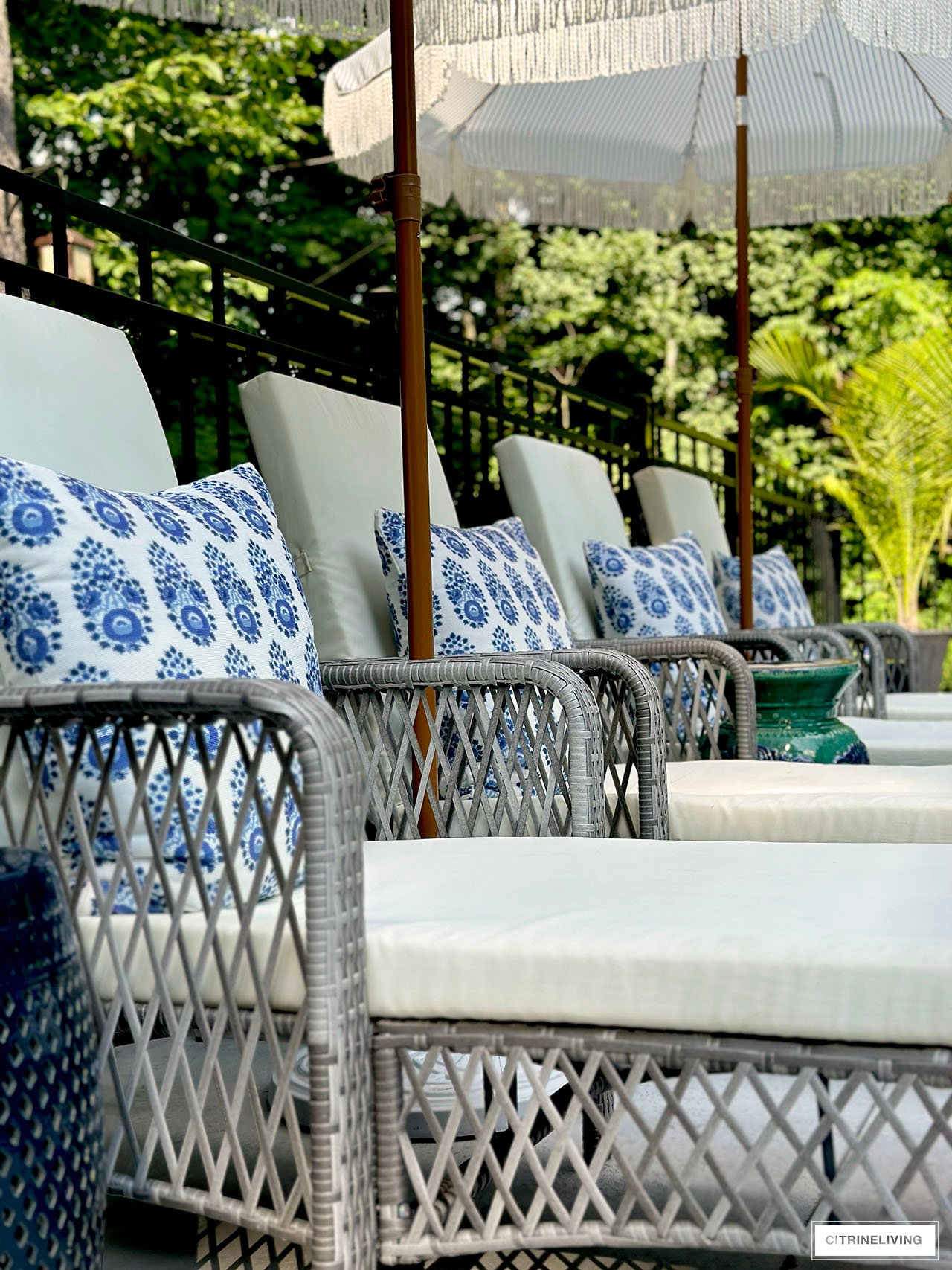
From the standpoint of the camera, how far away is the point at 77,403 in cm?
167

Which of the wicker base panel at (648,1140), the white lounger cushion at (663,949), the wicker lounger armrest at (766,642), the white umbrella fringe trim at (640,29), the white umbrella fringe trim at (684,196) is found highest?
the white umbrella fringe trim at (684,196)

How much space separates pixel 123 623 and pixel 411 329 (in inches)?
29.7

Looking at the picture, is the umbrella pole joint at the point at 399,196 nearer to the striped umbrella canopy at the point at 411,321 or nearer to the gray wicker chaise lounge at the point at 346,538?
the striped umbrella canopy at the point at 411,321

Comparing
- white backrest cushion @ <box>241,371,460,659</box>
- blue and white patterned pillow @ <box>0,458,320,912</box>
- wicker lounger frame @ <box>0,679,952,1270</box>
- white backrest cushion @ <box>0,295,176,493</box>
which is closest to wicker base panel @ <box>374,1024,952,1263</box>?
wicker lounger frame @ <box>0,679,952,1270</box>

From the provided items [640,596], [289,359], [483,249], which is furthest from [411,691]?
[483,249]

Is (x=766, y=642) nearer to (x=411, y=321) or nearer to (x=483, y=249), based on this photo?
(x=411, y=321)

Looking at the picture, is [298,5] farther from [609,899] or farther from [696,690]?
[609,899]

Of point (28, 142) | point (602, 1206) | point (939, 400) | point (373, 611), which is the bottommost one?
point (602, 1206)

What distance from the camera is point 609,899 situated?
3.77 feet

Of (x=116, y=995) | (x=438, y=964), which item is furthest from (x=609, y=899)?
(x=116, y=995)

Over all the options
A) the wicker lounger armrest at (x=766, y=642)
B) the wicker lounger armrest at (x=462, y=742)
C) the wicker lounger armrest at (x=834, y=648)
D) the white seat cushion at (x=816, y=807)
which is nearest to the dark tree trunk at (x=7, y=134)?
the wicker lounger armrest at (x=834, y=648)

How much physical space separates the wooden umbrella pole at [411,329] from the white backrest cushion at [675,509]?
2663mm

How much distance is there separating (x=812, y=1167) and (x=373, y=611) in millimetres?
1350

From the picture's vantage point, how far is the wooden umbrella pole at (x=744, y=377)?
3.45 meters
